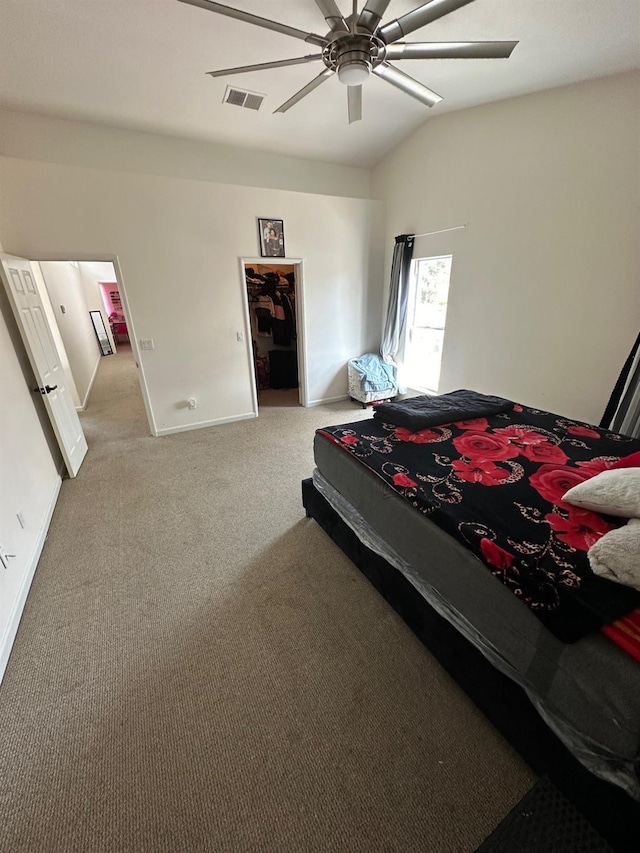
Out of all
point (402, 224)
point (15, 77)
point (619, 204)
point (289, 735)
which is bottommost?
point (289, 735)

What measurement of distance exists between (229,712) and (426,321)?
439 centimetres

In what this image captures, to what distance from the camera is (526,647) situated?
108 cm

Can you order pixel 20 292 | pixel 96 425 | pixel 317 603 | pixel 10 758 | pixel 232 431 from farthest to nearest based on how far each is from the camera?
1. pixel 96 425
2. pixel 232 431
3. pixel 20 292
4. pixel 317 603
5. pixel 10 758

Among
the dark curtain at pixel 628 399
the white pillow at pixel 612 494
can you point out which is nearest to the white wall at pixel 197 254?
the dark curtain at pixel 628 399

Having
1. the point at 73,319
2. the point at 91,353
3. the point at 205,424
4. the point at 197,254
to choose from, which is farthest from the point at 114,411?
the point at 91,353

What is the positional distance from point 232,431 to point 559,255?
3678mm

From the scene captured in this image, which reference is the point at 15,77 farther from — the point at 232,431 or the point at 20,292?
the point at 232,431

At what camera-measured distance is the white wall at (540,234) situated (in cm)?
245

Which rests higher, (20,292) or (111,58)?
(111,58)

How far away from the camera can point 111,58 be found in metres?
2.43

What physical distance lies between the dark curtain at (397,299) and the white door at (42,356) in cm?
391

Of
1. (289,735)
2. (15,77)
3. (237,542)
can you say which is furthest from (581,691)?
(15,77)

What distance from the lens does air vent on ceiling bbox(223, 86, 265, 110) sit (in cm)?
290

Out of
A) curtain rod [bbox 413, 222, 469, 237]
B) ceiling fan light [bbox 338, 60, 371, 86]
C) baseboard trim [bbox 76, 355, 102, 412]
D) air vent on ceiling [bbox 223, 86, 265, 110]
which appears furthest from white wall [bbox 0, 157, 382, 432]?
ceiling fan light [bbox 338, 60, 371, 86]
